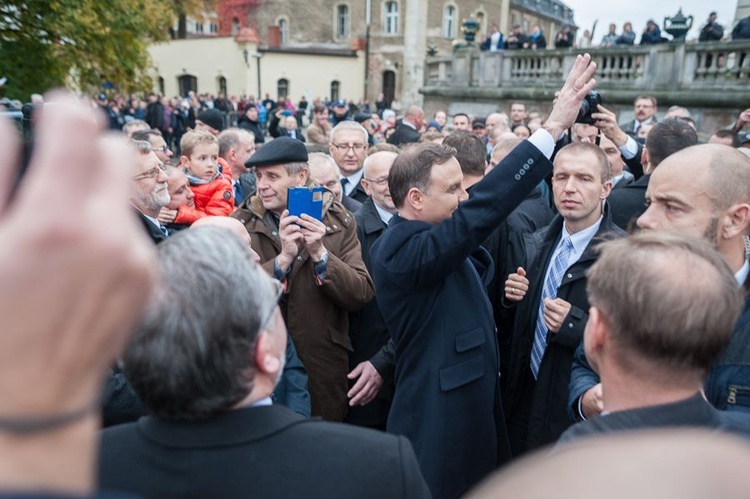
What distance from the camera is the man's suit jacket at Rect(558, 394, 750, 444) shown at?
145 cm

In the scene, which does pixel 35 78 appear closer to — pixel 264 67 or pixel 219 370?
pixel 219 370

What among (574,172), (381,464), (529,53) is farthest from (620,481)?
(529,53)

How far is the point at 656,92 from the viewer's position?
558 inches

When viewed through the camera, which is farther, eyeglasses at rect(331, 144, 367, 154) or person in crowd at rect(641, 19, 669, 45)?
person in crowd at rect(641, 19, 669, 45)

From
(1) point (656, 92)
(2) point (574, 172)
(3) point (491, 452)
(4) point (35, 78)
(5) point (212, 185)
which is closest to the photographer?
(3) point (491, 452)

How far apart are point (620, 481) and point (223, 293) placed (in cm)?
95

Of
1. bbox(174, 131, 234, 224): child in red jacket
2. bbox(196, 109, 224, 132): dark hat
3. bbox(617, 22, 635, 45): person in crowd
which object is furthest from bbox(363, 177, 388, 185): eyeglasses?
bbox(617, 22, 635, 45): person in crowd

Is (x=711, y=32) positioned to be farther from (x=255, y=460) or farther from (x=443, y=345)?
(x=255, y=460)

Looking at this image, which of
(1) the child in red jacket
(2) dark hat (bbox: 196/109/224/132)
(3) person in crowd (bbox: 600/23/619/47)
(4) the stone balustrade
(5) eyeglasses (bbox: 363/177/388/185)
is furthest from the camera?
(3) person in crowd (bbox: 600/23/619/47)

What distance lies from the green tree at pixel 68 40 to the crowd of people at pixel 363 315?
4818 millimetres

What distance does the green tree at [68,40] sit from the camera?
818 centimetres

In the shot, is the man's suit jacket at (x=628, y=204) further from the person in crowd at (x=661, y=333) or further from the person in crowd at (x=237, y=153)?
the person in crowd at (x=237, y=153)

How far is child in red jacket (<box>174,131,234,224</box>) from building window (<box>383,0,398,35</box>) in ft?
119

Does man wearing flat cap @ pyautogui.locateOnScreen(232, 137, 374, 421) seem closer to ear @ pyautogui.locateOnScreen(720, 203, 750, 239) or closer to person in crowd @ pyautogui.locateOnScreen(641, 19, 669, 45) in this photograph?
ear @ pyautogui.locateOnScreen(720, 203, 750, 239)
